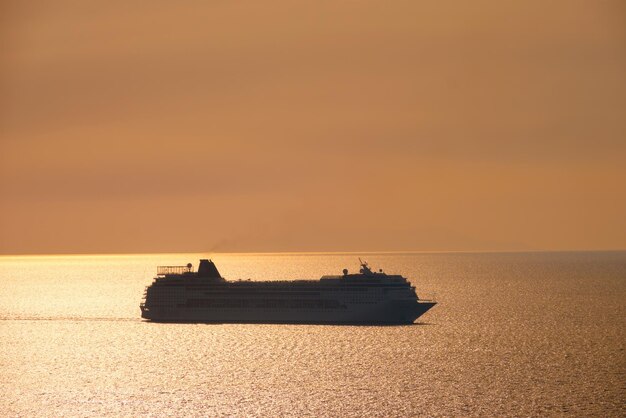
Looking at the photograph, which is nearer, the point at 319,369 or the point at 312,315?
the point at 319,369

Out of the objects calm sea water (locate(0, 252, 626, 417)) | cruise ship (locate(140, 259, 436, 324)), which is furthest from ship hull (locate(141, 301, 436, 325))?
calm sea water (locate(0, 252, 626, 417))

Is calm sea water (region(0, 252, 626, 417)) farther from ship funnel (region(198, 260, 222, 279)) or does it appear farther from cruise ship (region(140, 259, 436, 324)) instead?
ship funnel (region(198, 260, 222, 279))

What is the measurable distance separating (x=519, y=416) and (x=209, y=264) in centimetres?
8085

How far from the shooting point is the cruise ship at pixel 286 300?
142 meters

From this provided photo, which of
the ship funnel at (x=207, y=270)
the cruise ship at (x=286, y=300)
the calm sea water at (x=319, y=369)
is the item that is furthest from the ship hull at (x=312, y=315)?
the ship funnel at (x=207, y=270)

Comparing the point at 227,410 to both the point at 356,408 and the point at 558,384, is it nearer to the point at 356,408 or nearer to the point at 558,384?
the point at 356,408

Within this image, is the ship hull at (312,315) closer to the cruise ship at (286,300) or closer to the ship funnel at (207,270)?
the cruise ship at (286,300)

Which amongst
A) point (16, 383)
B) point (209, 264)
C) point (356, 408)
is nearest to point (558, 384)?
point (356, 408)

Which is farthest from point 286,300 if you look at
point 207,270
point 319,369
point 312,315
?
point 319,369

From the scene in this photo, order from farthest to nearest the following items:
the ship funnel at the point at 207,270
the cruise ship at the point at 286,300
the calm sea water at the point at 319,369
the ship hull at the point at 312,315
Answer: the ship funnel at the point at 207,270 → the ship hull at the point at 312,315 → the cruise ship at the point at 286,300 → the calm sea water at the point at 319,369

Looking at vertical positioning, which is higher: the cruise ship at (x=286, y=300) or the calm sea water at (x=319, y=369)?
the cruise ship at (x=286, y=300)

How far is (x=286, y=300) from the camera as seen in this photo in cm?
14688

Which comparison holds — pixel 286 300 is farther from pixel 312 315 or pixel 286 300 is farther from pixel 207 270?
pixel 207 270

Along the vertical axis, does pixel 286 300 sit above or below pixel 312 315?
above
